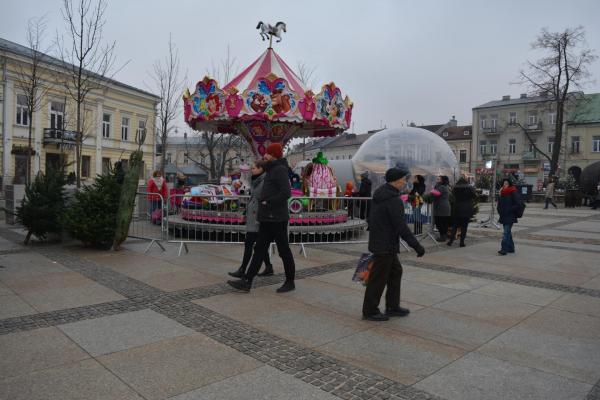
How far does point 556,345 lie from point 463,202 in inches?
260

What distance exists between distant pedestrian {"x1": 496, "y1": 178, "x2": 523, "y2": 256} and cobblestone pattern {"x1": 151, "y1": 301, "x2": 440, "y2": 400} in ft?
23.0

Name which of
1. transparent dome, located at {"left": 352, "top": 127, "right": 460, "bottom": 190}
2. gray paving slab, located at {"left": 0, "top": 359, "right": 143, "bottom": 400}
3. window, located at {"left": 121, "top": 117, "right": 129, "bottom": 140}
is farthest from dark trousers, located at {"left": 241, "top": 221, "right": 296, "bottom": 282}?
window, located at {"left": 121, "top": 117, "right": 129, "bottom": 140}

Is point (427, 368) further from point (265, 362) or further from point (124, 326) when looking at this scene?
point (124, 326)

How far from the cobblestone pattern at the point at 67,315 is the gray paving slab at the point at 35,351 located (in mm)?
194

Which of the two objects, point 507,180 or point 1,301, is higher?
point 507,180

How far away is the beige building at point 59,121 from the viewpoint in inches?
1195

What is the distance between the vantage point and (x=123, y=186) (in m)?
9.20

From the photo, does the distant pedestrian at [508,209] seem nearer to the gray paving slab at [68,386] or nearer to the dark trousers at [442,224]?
the dark trousers at [442,224]

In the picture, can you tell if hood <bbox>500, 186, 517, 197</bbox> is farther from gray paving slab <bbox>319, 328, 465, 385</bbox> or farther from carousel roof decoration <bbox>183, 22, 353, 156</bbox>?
gray paving slab <bbox>319, 328, 465, 385</bbox>

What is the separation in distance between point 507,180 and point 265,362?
7991mm

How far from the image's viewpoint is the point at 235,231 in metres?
10.7

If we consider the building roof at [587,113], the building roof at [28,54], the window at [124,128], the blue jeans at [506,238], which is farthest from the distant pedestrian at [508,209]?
the building roof at [587,113]

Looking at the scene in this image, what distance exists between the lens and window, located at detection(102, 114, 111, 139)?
39.3m

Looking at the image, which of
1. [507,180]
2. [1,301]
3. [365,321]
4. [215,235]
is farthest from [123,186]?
[507,180]
